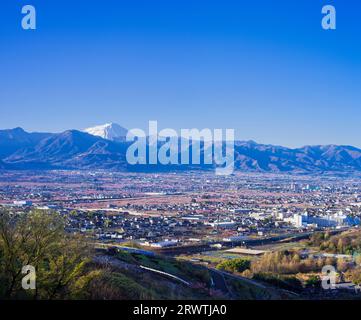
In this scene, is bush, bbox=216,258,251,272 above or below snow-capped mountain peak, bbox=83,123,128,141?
below

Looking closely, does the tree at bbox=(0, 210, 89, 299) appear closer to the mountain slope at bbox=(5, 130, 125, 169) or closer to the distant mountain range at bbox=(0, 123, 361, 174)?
the distant mountain range at bbox=(0, 123, 361, 174)

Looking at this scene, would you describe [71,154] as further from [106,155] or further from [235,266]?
[235,266]

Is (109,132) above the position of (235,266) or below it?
above

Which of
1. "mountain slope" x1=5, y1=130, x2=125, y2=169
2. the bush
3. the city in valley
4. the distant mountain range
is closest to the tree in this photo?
the city in valley

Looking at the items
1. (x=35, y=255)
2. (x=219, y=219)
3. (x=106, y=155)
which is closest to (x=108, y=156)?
(x=106, y=155)

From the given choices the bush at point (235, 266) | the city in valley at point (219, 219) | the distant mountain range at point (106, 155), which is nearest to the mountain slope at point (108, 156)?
the distant mountain range at point (106, 155)

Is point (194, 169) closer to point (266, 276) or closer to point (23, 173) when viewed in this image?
point (23, 173)

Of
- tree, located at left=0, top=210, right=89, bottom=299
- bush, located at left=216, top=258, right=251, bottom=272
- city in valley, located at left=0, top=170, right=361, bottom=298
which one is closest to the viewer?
tree, located at left=0, top=210, right=89, bottom=299
